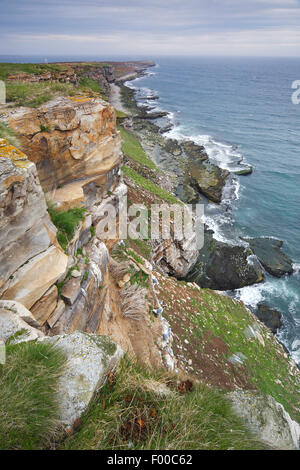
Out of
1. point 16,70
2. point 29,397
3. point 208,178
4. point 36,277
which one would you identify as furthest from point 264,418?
point 208,178

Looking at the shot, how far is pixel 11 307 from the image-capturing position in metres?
4.98

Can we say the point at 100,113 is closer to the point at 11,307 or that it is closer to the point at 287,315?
the point at 11,307

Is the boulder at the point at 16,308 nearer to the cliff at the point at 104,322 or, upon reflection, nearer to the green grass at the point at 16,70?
the cliff at the point at 104,322

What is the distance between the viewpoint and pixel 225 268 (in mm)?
20438

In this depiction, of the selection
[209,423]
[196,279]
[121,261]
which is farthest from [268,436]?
[196,279]

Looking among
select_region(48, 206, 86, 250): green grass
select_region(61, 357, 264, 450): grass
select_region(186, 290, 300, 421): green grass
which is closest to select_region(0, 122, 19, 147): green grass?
select_region(48, 206, 86, 250): green grass

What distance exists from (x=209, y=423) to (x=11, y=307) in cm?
418

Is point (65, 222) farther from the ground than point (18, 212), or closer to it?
closer to it

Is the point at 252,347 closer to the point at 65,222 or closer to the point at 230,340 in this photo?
the point at 230,340

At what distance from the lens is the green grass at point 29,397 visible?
267 cm

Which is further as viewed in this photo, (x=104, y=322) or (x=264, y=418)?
(x=104, y=322)

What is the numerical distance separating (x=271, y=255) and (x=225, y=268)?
5.27 metres

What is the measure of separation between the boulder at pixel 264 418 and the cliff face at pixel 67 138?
8.18 meters

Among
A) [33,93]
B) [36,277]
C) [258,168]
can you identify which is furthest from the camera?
[258,168]
